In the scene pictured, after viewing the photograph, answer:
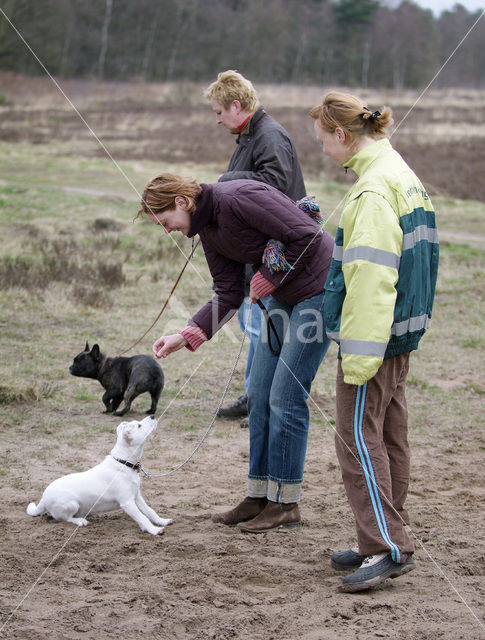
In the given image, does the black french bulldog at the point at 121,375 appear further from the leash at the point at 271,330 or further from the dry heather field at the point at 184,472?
the leash at the point at 271,330

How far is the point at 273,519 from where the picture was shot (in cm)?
425

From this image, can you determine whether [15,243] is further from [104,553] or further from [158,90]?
[158,90]

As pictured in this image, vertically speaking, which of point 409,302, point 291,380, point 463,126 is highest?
point 463,126

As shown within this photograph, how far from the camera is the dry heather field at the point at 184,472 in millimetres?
3299

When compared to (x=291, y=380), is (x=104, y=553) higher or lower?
lower

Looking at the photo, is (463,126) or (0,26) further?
(0,26)

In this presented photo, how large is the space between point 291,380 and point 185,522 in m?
1.09

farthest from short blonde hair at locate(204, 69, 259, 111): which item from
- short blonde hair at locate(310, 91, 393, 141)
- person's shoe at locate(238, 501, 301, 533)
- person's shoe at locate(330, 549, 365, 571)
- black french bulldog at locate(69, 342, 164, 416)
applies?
person's shoe at locate(330, 549, 365, 571)

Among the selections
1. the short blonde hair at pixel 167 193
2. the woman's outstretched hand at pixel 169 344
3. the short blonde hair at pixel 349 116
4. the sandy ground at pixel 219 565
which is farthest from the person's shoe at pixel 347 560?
the short blonde hair at pixel 349 116

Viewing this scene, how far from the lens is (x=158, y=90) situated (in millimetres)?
52719

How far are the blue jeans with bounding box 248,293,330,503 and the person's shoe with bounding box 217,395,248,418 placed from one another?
2054 millimetres

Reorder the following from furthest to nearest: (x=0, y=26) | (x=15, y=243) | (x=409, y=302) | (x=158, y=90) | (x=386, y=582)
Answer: (x=158, y=90), (x=0, y=26), (x=15, y=243), (x=386, y=582), (x=409, y=302)

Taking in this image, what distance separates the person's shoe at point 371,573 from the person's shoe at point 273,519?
0.78 meters

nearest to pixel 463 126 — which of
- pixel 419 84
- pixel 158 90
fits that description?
pixel 158 90
